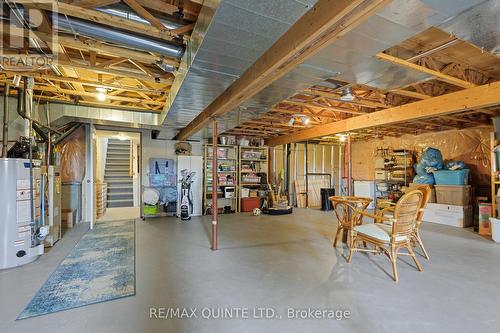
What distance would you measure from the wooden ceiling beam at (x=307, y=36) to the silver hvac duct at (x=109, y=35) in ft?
2.85

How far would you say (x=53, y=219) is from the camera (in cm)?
397

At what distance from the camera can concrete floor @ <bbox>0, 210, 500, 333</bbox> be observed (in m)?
1.88

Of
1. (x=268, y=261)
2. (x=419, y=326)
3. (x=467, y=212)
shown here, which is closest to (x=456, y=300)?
(x=419, y=326)

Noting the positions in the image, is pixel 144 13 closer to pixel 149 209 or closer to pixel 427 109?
pixel 427 109

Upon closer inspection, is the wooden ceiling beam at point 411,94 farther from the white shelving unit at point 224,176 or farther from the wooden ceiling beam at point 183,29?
the white shelving unit at point 224,176

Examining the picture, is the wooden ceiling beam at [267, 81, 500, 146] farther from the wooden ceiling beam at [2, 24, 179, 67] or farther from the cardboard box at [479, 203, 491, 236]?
the wooden ceiling beam at [2, 24, 179, 67]

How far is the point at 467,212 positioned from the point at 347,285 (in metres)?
4.96

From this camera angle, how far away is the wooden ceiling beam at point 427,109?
3.28 m

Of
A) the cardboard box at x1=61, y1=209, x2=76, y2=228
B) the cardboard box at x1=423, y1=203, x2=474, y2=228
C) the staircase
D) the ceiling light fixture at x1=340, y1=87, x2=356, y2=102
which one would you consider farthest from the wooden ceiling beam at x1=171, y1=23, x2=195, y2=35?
the staircase

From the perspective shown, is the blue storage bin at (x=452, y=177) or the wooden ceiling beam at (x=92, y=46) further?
the blue storage bin at (x=452, y=177)

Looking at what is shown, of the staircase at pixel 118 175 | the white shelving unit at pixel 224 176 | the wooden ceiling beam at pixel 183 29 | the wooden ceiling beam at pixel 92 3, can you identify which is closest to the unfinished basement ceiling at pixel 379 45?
the wooden ceiling beam at pixel 183 29

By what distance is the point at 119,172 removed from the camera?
356 inches

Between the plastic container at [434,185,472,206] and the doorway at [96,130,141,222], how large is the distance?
810 cm

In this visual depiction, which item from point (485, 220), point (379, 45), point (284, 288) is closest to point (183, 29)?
point (379, 45)
